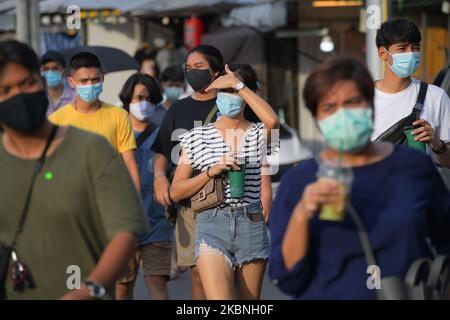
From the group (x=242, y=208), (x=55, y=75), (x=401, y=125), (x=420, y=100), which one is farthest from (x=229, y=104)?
(x=55, y=75)

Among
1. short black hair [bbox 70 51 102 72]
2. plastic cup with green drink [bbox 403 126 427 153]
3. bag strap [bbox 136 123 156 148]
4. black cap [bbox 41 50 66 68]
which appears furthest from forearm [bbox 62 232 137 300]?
black cap [bbox 41 50 66 68]

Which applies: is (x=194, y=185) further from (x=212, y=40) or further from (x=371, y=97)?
(x=212, y=40)

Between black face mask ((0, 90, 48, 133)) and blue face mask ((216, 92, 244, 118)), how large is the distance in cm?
284

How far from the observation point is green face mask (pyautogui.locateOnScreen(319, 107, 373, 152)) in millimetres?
4203

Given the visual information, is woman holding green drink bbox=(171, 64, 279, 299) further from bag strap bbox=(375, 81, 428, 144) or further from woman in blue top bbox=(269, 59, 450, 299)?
woman in blue top bbox=(269, 59, 450, 299)

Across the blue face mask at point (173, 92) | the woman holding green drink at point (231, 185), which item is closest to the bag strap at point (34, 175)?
the woman holding green drink at point (231, 185)

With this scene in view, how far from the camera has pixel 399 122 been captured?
22.9 ft

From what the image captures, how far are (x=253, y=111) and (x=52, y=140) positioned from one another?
312 cm

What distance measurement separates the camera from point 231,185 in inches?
271

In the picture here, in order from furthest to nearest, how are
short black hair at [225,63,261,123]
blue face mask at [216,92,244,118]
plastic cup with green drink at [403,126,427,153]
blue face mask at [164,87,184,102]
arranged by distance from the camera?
1. blue face mask at [164,87,184,102]
2. short black hair at [225,63,261,123]
3. blue face mask at [216,92,244,118]
4. plastic cup with green drink at [403,126,427,153]

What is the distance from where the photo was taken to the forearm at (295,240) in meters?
4.12

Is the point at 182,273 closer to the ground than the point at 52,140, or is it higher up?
closer to the ground

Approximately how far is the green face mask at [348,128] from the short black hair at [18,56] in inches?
42.9
